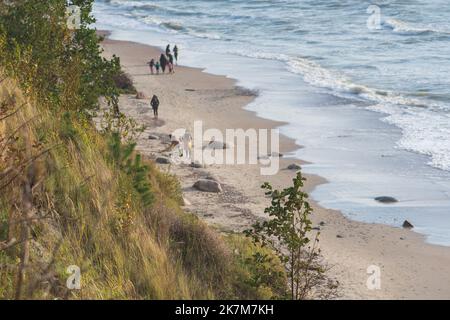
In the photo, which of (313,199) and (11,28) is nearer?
(11,28)

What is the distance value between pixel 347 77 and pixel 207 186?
19.1 metres

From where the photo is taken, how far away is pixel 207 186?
16562 millimetres

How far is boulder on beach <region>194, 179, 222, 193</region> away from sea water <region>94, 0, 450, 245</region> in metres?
2.39

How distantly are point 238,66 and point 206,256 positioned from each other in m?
29.3

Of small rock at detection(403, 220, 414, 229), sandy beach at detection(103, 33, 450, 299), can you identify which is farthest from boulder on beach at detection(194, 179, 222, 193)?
small rock at detection(403, 220, 414, 229)

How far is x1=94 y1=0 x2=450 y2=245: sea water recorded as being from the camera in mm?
18045

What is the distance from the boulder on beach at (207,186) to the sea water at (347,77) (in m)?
2.39

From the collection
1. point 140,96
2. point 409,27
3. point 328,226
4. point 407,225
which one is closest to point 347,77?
point 140,96

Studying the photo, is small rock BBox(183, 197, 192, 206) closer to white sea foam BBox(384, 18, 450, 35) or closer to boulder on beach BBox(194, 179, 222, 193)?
boulder on beach BBox(194, 179, 222, 193)

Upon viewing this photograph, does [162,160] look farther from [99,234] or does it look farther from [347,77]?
[347,77]

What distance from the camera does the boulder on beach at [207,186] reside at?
1653cm

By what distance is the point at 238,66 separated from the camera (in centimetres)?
3809
